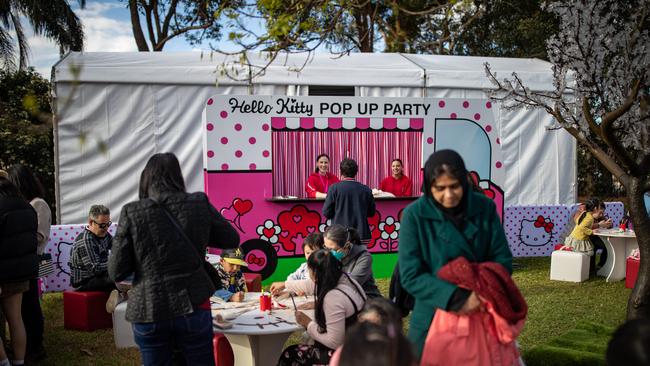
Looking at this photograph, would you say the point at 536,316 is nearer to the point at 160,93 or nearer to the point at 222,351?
the point at 222,351

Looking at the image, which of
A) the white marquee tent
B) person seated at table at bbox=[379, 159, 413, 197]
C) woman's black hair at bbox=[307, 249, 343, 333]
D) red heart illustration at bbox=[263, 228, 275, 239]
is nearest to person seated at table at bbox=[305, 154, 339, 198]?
red heart illustration at bbox=[263, 228, 275, 239]

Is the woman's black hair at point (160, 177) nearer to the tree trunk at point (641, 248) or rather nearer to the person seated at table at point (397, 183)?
the tree trunk at point (641, 248)

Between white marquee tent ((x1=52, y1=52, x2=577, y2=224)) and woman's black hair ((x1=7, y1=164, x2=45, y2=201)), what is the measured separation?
4.08 m

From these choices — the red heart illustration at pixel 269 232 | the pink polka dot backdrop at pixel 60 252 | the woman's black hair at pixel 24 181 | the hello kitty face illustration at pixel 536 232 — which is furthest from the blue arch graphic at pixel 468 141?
the woman's black hair at pixel 24 181

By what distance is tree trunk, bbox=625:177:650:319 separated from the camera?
458 centimetres

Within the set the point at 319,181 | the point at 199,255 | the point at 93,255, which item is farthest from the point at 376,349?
the point at 319,181

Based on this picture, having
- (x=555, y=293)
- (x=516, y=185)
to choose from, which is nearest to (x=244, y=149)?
(x=555, y=293)

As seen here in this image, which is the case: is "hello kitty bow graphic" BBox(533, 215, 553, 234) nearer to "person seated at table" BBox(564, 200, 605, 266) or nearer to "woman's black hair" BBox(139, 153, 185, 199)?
"person seated at table" BBox(564, 200, 605, 266)

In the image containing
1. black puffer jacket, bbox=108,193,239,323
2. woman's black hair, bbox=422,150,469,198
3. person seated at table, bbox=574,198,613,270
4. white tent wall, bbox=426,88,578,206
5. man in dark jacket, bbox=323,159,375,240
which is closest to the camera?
woman's black hair, bbox=422,150,469,198

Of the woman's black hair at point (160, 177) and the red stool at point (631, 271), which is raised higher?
the woman's black hair at point (160, 177)

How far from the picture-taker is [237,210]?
7.55 m

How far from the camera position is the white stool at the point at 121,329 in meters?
5.33

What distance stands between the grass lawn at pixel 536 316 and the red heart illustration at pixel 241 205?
6.37 feet

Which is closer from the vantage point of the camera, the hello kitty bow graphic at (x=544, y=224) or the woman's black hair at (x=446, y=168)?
the woman's black hair at (x=446, y=168)
